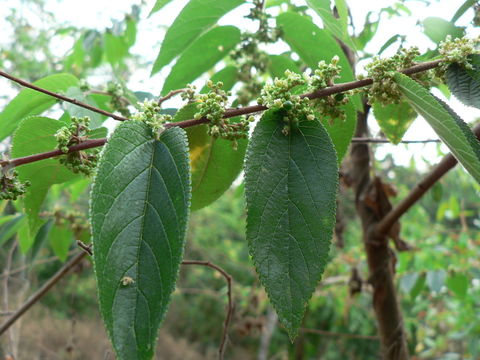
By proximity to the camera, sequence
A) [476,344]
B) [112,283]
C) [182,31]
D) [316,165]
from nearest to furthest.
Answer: [112,283], [316,165], [182,31], [476,344]

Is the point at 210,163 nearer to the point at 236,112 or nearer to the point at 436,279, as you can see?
the point at 236,112

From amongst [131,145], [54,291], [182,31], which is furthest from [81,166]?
[54,291]

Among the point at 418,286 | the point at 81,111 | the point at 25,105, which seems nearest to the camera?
the point at 81,111

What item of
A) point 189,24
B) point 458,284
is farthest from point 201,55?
point 458,284

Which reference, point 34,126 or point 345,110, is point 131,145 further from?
point 345,110

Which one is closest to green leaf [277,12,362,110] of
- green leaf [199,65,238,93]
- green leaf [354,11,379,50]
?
green leaf [199,65,238,93]
